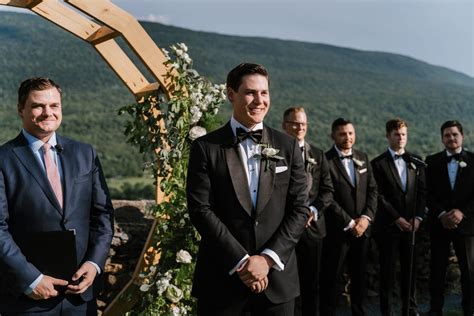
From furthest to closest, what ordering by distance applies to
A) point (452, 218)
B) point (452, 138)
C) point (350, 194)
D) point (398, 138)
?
point (452, 138) < point (398, 138) < point (452, 218) < point (350, 194)

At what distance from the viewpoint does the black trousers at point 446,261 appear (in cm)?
581

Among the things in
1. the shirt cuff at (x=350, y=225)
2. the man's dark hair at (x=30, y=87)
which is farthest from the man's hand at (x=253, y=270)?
the shirt cuff at (x=350, y=225)

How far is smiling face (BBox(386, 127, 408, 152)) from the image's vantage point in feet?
19.1

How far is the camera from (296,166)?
3383mm

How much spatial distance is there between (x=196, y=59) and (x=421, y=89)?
16.8 meters

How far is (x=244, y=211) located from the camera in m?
3.21

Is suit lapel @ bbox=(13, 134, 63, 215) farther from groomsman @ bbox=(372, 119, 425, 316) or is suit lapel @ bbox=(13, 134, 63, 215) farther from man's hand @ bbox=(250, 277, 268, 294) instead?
groomsman @ bbox=(372, 119, 425, 316)

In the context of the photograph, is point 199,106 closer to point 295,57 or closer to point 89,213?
point 89,213

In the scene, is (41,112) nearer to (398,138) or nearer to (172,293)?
(172,293)

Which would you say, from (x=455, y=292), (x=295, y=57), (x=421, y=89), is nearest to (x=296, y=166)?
(x=455, y=292)

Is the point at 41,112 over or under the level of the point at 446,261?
over

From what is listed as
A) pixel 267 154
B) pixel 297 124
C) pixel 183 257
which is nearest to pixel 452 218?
pixel 297 124

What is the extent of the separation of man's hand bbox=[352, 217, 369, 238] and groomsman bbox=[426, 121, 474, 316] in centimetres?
81

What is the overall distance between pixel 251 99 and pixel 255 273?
86cm
